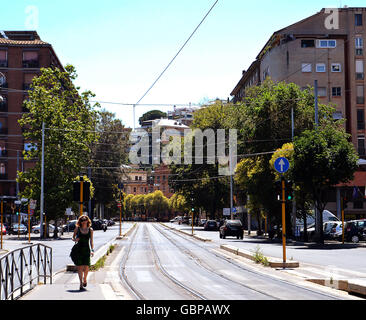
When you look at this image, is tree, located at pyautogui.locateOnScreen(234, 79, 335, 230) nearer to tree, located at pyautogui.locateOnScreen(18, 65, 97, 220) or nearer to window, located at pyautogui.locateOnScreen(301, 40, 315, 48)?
tree, located at pyautogui.locateOnScreen(18, 65, 97, 220)

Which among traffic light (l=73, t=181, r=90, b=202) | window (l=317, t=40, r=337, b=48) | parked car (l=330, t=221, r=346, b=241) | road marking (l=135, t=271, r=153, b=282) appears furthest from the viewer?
window (l=317, t=40, r=337, b=48)

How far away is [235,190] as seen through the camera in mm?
80188

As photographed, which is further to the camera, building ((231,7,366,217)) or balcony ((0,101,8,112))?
balcony ((0,101,8,112))

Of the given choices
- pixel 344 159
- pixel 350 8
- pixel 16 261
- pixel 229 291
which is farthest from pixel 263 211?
pixel 16 261

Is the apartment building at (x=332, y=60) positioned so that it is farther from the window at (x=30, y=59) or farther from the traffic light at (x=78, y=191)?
the traffic light at (x=78, y=191)

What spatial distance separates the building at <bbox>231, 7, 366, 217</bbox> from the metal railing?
61.2m

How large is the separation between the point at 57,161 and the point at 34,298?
1735 inches

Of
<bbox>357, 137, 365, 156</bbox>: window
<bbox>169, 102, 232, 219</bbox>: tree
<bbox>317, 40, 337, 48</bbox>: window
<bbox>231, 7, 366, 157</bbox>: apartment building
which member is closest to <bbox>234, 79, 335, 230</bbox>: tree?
<bbox>231, 7, 366, 157</bbox>: apartment building

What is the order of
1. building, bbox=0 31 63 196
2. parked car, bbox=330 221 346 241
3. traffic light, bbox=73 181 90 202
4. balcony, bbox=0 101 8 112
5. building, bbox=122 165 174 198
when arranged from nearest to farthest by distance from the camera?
traffic light, bbox=73 181 90 202, parked car, bbox=330 221 346 241, balcony, bbox=0 101 8 112, building, bbox=0 31 63 196, building, bbox=122 165 174 198


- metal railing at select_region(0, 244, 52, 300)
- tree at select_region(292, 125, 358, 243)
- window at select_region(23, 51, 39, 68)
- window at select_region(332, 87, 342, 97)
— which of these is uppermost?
window at select_region(23, 51, 39, 68)

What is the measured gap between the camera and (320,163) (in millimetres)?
37656

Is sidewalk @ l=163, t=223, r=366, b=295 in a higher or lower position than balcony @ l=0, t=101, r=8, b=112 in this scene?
lower

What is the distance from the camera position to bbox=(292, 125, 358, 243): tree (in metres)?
37.8

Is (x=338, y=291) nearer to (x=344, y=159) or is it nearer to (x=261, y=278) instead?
(x=261, y=278)
